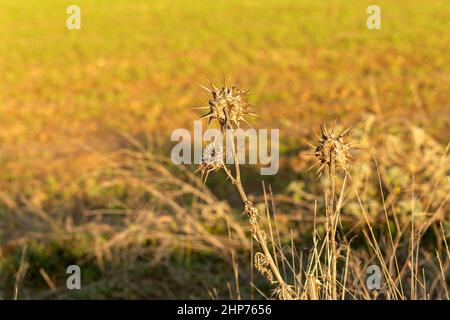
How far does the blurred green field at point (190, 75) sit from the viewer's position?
797 centimetres

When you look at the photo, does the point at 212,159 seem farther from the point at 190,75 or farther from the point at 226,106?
the point at 190,75

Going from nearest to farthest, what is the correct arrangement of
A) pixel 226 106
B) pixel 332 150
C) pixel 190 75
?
pixel 226 106, pixel 332 150, pixel 190 75

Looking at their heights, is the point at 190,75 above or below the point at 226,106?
above

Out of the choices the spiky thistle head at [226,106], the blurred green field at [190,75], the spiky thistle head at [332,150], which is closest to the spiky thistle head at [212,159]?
the spiky thistle head at [226,106]

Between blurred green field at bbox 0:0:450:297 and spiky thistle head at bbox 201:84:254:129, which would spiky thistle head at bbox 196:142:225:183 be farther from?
blurred green field at bbox 0:0:450:297

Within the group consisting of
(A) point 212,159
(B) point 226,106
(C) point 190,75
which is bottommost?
(A) point 212,159

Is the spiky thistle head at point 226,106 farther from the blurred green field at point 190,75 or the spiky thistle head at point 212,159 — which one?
the blurred green field at point 190,75

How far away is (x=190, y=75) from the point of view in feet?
39.3

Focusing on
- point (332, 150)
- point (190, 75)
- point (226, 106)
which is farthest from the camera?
point (190, 75)

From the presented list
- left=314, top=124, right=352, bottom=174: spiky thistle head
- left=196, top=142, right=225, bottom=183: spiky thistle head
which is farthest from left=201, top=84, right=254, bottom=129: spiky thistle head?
left=314, top=124, right=352, bottom=174: spiky thistle head

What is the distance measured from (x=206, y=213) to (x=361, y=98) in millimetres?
4792

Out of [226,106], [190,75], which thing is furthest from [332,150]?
[190,75]

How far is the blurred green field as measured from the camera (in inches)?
314
